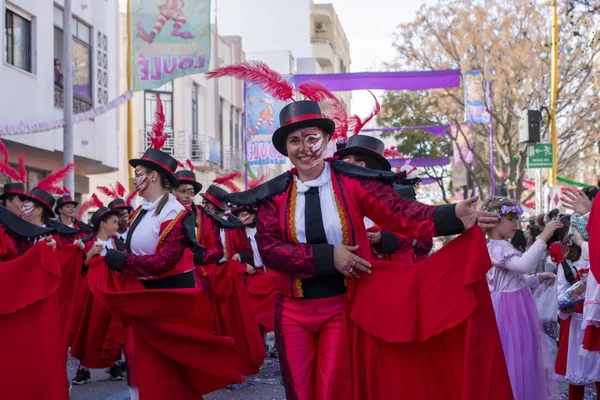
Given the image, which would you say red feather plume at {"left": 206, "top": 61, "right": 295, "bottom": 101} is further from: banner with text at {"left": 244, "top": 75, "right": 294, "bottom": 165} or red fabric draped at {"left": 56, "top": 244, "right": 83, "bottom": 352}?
banner with text at {"left": 244, "top": 75, "right": 294, "bottom": 165}

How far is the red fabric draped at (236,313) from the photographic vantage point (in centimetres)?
992

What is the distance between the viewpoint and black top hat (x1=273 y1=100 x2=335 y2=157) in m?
5.60

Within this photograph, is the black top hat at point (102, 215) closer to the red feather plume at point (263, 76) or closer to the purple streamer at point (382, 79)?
the red feather plume at point (263, 76)

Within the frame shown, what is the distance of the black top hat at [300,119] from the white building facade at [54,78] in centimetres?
1493

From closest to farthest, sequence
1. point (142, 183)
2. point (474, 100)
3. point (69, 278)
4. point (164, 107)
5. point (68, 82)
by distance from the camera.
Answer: point (142, 183) → point (69, 278) → point (68, 82) → point (474, 100) → point (164, 107)

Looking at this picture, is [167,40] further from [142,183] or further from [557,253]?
[142,183]

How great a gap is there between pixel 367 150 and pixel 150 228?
1.86m

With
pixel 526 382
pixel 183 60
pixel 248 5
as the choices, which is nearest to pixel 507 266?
pixel 526 382

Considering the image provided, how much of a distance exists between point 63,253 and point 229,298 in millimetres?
1832

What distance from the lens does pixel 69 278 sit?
1008 centimetres

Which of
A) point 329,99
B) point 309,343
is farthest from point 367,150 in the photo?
point 309,343

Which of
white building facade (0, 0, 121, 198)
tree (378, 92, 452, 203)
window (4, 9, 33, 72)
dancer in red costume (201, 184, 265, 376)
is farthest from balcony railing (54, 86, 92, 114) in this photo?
dancer in red costume (201, 184, 265, 376)

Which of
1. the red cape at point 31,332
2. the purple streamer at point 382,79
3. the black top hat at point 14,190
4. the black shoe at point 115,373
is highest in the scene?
the purple streamer at point 382,79

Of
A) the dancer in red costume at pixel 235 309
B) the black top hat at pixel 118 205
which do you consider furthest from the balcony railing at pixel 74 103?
the dancer in red costume at pixel 235 309
